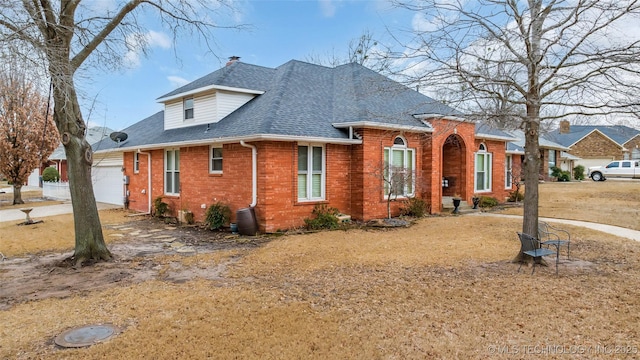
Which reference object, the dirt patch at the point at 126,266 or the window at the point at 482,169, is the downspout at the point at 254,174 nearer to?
the dirt patch at the point at 126,266

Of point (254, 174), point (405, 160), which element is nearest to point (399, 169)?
point (405, 160)

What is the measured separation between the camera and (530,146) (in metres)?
7.95

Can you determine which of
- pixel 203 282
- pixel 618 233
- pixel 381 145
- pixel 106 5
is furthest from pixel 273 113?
pixel 618 233

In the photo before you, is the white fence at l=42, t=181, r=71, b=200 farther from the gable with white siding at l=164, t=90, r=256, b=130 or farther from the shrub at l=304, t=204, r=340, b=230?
the shrub at l=304, t=204, r=340, b=230

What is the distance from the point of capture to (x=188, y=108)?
16344 mm

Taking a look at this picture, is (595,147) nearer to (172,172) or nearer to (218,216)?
(172,172)

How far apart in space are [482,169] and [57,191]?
2659cm

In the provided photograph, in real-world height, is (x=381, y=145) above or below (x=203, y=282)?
above

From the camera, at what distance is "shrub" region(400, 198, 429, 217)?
14.8m

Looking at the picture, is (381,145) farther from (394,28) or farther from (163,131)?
(163,131)

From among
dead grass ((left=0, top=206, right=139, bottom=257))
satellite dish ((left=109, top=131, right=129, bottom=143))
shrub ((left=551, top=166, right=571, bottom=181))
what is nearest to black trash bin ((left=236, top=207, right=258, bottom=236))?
dead grass ((left=0, top=206, right=139, bottom=257))

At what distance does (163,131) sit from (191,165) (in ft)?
13.7

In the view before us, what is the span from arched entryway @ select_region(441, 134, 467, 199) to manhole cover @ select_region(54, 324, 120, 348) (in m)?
15.3

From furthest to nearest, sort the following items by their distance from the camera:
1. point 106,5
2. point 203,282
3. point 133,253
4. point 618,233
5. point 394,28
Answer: point 618,233 < point 133,253 < point 106,5 < point 394,28 < point 203,282
